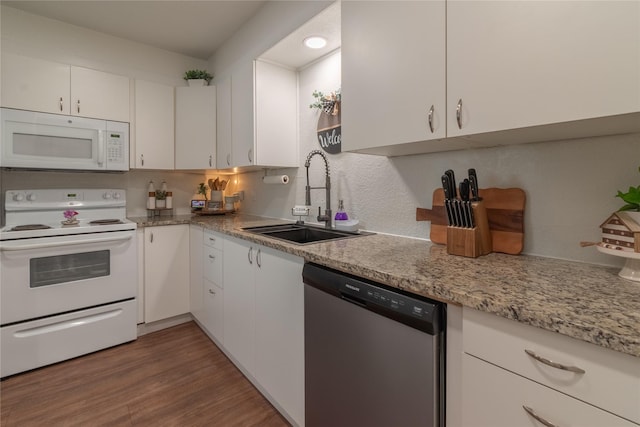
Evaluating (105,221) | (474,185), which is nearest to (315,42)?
(474,185)

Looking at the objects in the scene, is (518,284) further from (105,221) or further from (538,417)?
(105,221)

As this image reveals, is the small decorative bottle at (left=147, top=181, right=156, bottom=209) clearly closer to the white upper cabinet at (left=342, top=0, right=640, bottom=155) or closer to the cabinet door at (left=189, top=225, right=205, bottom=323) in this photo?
the cabinet door at (left=189, top=225, right=205, bottom=323)

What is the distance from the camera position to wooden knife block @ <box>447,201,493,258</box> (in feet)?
3.69

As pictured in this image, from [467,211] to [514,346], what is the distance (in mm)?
561

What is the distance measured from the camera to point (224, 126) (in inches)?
104

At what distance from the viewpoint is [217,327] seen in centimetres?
216

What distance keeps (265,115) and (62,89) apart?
156 centimetres

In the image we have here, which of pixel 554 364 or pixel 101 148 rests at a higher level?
pixel 101 148

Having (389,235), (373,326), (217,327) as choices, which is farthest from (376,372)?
(217,327)

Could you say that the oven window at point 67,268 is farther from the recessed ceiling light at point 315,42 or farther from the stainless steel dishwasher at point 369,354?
the recessed ceiling light at point 315,42

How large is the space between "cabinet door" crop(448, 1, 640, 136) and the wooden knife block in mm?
339

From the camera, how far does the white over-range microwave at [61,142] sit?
6.65 feet

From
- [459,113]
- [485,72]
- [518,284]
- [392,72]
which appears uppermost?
[392,72]

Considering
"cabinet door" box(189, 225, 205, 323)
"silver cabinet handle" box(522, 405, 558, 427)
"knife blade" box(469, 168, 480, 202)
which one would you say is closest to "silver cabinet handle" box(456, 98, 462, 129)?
"knife blade" box(469, 168, 480, 202)
